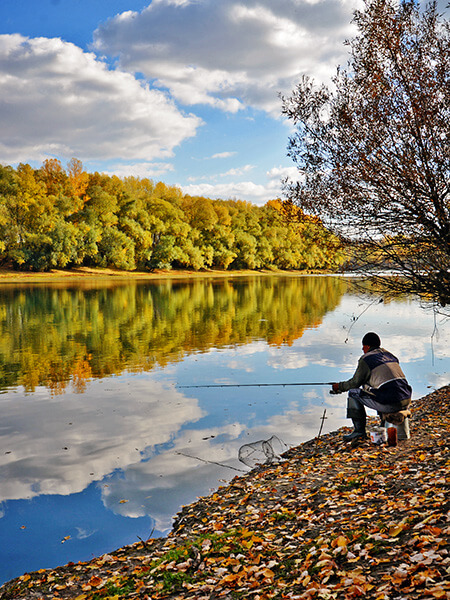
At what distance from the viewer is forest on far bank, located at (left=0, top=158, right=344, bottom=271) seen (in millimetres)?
66562

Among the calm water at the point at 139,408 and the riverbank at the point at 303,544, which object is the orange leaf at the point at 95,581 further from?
the calm water at the point at 139,408

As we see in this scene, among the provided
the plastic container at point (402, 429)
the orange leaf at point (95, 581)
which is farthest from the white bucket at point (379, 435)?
the orange leaf at point (95, 581)

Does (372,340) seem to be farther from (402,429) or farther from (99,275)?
(99,275)

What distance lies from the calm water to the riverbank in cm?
82

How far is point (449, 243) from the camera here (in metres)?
12.0

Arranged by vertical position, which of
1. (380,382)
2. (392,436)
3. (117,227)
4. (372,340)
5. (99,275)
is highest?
(117,227)

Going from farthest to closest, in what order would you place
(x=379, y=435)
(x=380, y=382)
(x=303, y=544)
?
(x=379, y=435)
(x=380, y=382)
(x=303, y=544)

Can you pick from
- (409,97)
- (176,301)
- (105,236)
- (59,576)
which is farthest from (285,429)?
(105,236)

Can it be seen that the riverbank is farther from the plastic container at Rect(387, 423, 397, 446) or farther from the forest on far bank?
the forest on far bank

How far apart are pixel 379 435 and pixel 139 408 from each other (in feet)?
20.8

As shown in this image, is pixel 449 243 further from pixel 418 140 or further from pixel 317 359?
pixel 317 359

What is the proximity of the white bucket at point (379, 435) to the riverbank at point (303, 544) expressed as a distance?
0.46 meters

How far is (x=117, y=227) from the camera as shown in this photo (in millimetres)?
78688

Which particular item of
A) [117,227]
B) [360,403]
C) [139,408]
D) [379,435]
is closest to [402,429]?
[379,435]
